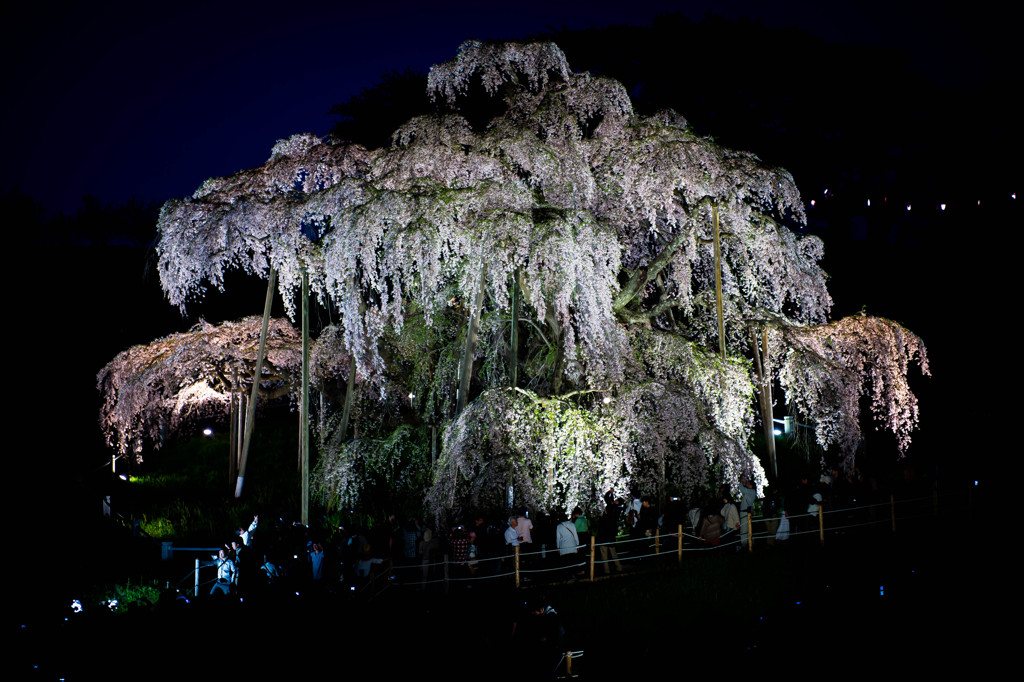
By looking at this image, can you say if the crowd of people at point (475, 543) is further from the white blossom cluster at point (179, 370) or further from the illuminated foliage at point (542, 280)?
the white blossom cluster at point (179, 370)

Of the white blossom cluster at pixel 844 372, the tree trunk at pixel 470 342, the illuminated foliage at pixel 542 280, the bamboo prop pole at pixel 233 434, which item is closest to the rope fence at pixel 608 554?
the illuminated foliage at pixel 542 280

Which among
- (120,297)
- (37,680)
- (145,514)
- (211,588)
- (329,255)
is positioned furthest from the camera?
(120,297)

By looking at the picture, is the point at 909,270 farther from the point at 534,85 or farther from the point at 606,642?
the point at 606,642

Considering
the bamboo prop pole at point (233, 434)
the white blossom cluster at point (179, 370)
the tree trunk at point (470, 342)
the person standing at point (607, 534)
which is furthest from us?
the bamboo prop pole at point (233, 434)

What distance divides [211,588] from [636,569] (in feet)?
20.6

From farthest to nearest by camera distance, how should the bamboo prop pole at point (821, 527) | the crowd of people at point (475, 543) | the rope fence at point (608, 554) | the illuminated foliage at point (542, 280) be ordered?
the bamboo prop pole at point (821, 527), the illuminated foliage at point (542, 280), the rope fence at point (608, 554), the crowd of people at point (475, 543)

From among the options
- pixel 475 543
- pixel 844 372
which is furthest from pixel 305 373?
pixel 844 372

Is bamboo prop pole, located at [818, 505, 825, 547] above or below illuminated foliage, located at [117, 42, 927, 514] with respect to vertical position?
below

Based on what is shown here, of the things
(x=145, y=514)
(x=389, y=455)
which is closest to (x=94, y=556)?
(x=145, y=514)

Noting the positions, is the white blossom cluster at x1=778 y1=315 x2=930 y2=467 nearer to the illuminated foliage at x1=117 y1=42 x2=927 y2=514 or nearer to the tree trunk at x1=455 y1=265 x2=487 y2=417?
the illuminated foliage at x1=117 y1=42 x2=927 y2=514

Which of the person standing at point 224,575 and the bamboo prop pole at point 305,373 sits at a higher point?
the bamboo prop pole at point 305,373

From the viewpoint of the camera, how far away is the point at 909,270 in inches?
1256

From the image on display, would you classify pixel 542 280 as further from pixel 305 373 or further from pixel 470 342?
pixel 305 373

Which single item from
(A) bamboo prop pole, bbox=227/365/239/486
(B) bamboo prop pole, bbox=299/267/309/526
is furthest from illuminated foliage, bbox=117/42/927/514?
(A) bamboo prop pole, bbox=227/365/239/486
